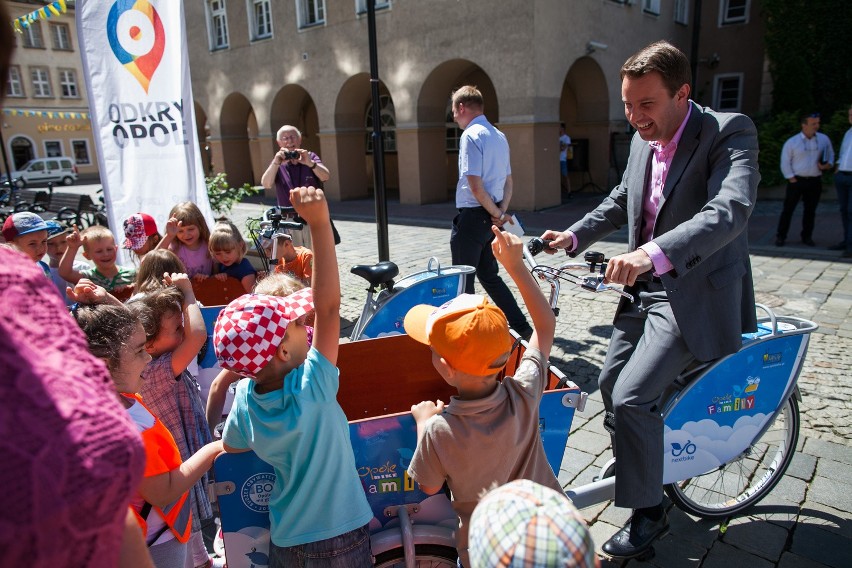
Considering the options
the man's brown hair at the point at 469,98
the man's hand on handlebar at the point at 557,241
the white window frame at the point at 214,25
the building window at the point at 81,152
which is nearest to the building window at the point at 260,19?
the white window frame at the point at 214,25

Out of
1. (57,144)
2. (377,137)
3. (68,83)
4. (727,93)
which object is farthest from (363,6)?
(57,144)

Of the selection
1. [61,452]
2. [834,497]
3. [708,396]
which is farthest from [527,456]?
[834,497]

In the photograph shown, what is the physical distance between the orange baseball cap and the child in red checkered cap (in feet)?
1.20

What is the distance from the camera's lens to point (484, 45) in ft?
44.7

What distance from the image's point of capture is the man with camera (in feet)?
18.2

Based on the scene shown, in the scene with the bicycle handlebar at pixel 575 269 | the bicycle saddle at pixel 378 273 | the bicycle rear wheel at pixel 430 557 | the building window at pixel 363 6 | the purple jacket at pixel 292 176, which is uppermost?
the building window at pixel 363 6

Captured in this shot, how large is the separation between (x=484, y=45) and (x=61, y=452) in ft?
47.4

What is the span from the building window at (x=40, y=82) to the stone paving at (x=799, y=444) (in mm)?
44994

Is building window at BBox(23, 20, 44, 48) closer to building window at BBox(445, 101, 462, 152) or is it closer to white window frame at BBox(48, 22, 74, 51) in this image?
white window frame at BBox(48, 22, 74, 51)

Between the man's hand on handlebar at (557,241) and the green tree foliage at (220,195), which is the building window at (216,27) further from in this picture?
the man's hand on handlebar at (557,241)

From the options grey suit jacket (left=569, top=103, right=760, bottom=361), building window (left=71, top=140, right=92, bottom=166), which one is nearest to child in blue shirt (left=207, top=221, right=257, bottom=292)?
grey suit jacket (left=569, top=103, right=760, bottom=361)

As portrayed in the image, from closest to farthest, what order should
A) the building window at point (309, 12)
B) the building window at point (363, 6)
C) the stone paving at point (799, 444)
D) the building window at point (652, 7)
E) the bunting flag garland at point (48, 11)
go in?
the stone paving at point (799, 444), the bunting flag garland at point (48, 11), the building window at point (363, 6), the building window at point (652, 7), the building window at point (309, 12)

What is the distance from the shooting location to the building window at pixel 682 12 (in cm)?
1936

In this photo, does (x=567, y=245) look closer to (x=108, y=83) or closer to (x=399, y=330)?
(x=399, y=330)
